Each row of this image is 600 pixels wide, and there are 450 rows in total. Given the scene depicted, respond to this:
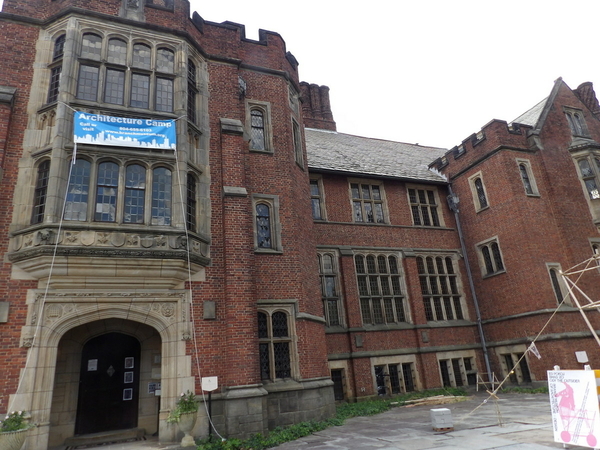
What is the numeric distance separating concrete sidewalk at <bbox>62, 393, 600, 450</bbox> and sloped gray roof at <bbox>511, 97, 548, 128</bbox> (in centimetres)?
1268

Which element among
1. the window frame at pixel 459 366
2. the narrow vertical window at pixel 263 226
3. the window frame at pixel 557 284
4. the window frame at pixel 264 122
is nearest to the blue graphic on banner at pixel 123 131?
the window frame at pixel 264 122

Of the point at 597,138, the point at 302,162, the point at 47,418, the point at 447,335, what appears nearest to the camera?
the point at 47,418

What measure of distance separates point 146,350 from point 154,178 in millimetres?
4571

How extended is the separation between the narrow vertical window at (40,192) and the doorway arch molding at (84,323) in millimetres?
1806

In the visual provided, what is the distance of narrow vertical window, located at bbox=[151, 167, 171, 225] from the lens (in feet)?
33.7

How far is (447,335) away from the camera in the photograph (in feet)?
56.4

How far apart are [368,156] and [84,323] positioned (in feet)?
52.0

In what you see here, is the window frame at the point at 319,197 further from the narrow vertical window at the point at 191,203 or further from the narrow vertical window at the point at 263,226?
the narrow vertical window at the point at 191,203

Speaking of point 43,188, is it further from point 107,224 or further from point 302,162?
point 302,162

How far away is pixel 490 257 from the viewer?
1791cm

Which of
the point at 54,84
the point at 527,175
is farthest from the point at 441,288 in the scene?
the point at 54,84

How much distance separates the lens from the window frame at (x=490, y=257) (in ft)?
57.1

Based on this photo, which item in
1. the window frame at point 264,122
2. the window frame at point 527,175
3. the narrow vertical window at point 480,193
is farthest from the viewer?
the narrow vertical window at point 480,193

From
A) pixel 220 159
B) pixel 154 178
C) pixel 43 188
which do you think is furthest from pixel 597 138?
pixel 43 188
